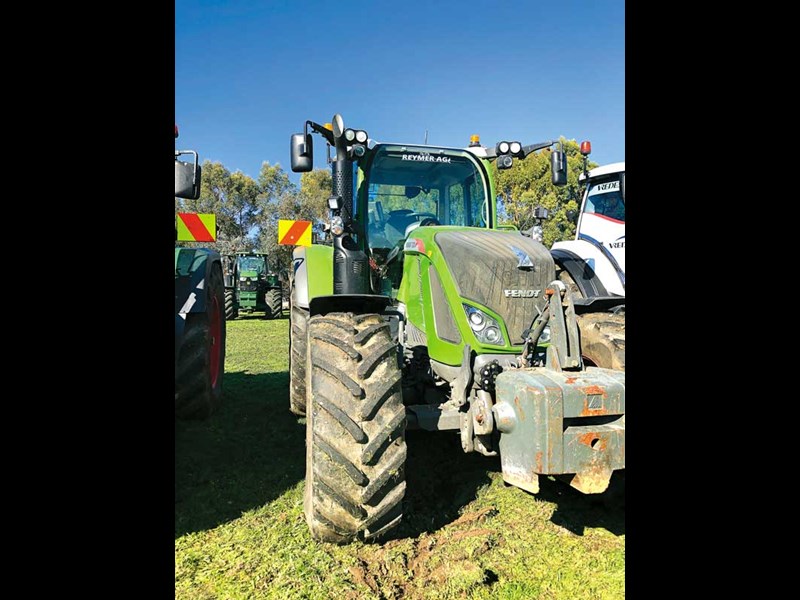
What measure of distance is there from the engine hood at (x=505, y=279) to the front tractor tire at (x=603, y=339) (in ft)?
1.04

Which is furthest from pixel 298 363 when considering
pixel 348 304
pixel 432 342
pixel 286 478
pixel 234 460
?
pixel 432 342

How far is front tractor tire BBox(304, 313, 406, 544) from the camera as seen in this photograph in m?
2.57

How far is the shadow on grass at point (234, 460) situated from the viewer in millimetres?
3342

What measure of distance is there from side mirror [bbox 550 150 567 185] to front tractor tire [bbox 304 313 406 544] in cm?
238

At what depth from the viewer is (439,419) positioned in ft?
10.1

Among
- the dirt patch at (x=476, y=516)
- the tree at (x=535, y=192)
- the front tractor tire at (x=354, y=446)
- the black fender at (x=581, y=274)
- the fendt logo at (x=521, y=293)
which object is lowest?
the dirt patch at (x=476, y=516)

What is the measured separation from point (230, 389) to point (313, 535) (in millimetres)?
4234

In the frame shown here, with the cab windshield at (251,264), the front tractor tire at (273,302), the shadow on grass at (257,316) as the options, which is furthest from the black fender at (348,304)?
the cab windshield at (251,264)

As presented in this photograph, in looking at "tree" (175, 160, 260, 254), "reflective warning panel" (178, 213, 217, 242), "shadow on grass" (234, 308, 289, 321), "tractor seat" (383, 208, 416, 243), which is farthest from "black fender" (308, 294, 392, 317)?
"tree" (175, 160, 260, 254)

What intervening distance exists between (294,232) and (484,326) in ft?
19.9

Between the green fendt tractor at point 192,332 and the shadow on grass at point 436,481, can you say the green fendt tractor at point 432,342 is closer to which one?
the shadow on grass at point 436,481

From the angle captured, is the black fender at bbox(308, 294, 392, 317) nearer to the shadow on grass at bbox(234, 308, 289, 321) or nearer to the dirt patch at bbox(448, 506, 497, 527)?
the dirt patch at bbox(448, 506, 497, 527)

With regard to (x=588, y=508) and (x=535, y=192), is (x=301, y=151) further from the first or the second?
(x=535, y=192)
